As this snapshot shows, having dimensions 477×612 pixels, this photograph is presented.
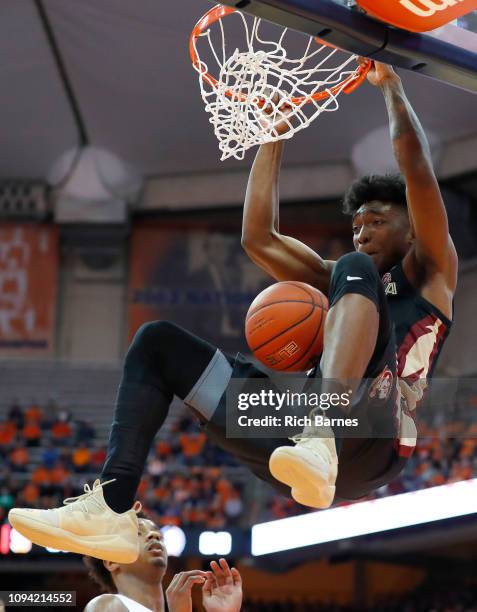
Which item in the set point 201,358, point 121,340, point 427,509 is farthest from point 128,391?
point 121,340

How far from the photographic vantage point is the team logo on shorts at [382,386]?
305 cm

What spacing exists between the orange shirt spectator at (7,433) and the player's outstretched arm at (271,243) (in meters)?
9.81

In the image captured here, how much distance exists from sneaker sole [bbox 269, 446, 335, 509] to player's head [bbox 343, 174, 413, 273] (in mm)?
1134

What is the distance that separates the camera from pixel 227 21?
8133 mm

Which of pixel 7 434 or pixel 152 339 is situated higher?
pixel 7 434

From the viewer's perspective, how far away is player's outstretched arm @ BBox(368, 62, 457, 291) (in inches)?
132

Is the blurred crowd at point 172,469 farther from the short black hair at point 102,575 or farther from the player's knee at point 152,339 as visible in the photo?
the player's knee at point 152,339

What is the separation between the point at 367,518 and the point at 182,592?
6.33 m

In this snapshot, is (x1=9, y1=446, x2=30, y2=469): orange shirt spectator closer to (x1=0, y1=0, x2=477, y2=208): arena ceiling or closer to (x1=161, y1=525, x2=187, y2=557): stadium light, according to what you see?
(x1=161, y1=525, x2=187, y2=557): stadium light

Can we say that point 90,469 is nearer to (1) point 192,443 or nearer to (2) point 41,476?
(2) point 41,476

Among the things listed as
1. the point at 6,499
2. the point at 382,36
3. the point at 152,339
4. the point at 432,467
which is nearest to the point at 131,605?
the point at 152,339

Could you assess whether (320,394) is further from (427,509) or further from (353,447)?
(427,509)

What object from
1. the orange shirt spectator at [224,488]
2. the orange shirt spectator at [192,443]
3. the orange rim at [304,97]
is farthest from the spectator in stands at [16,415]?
the orange rim at [304,97]

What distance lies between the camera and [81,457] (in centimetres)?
1232
